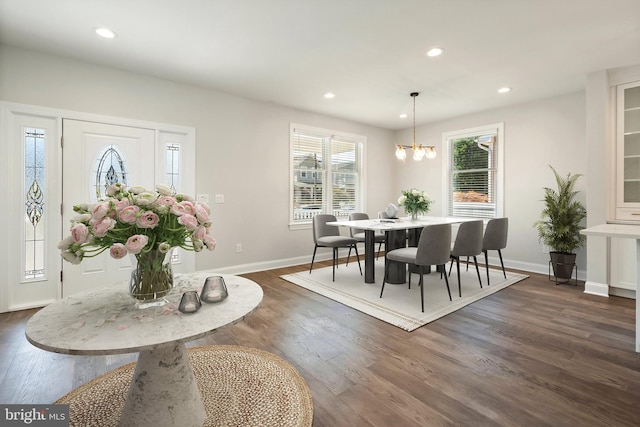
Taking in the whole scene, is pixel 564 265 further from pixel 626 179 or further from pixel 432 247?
pixel 432 247

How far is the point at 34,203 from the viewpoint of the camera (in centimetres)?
305

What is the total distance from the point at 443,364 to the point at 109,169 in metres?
3.86

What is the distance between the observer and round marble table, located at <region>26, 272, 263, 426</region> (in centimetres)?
99

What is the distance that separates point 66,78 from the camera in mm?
3145

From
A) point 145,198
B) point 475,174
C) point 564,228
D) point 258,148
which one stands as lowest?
point 564,228

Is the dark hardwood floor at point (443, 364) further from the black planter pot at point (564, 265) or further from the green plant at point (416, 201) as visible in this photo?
the green plant at point (416, 201)

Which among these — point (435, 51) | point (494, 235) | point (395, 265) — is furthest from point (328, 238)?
point (435, 51)

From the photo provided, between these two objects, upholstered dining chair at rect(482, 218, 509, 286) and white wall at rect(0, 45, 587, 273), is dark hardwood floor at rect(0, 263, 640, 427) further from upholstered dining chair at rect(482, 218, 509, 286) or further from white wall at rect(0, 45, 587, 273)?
white wall at rect(0, 45, 587, 273)

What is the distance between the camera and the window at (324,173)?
203 inches

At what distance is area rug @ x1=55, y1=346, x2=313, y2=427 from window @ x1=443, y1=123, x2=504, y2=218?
4.58 metres

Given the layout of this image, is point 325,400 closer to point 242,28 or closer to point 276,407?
point 276,407

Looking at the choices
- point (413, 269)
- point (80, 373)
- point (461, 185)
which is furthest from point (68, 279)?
point (461, 185)

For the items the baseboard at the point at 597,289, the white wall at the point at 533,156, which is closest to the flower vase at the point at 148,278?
the baseboard at the point at 597,289

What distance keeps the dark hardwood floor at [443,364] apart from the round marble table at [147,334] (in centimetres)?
70
